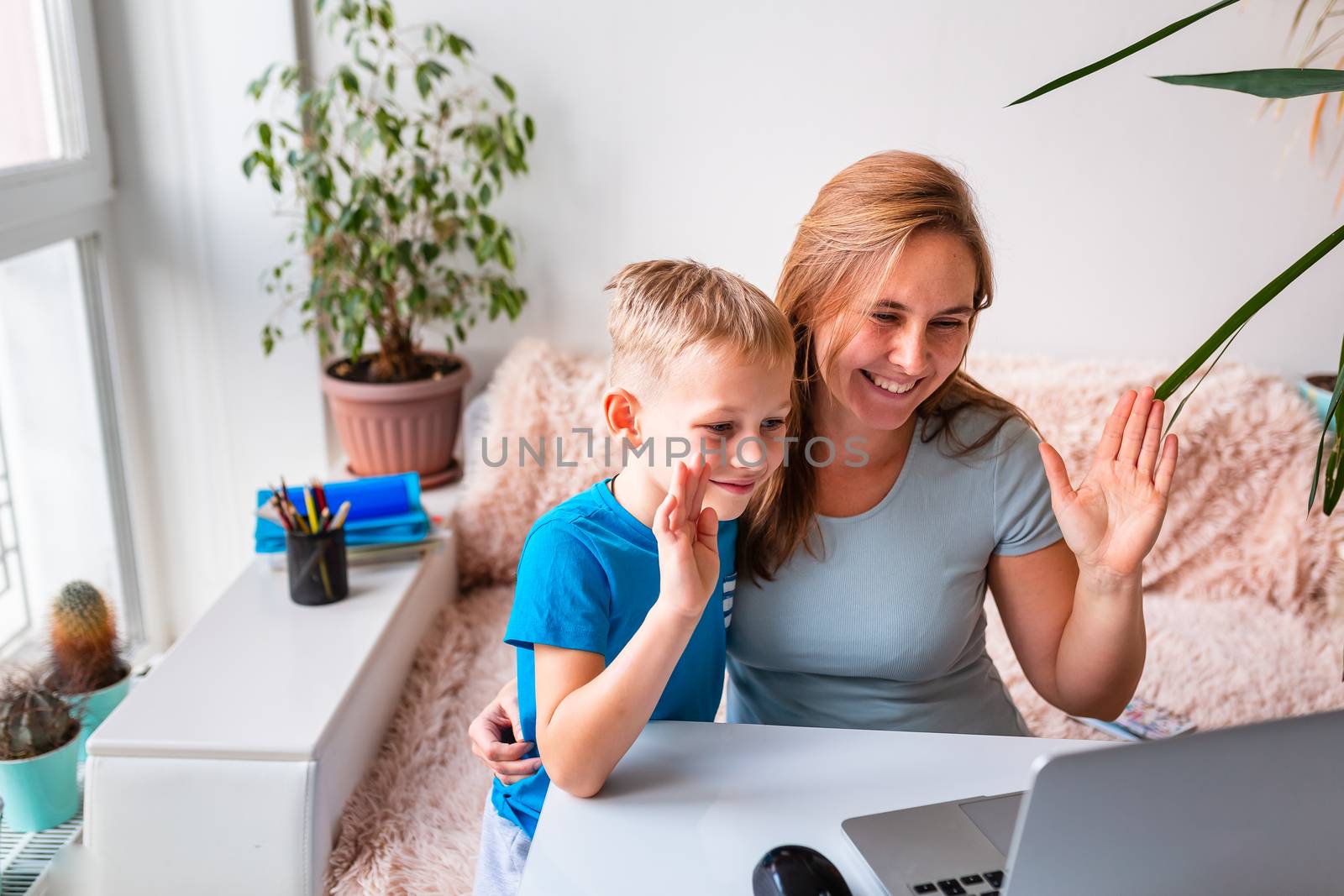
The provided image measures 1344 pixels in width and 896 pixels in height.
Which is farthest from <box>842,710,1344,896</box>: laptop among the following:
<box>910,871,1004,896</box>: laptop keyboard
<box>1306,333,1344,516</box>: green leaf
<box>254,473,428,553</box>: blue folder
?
<box>254,473,428,553</box>: blue folder

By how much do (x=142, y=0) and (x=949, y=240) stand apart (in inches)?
69.5

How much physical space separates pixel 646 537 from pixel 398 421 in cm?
117

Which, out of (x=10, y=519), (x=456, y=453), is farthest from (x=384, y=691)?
(x=10, y=519)

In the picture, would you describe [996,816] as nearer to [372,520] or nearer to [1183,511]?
[372,520]

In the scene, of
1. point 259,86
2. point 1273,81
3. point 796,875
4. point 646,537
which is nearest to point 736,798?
point 796,875

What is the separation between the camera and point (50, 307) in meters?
2.03

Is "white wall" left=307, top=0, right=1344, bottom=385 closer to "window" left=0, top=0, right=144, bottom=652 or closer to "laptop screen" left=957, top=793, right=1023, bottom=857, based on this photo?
"window" left=0, top=0, right=144, bottom=652

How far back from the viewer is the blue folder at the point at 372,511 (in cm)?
180

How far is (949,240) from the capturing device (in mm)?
1084

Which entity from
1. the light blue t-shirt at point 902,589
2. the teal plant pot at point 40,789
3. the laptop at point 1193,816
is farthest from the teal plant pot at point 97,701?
the laptop at point 1193,816

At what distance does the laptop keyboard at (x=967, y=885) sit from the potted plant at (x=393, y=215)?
1.51 meters

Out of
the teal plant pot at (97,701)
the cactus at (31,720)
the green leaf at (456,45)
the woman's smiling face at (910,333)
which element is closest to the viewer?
the woman's smiling face at (910,333)

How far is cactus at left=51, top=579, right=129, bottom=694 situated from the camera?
1.79 meters

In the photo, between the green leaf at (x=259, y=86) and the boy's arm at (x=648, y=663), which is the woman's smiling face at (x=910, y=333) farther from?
the green leaf at (x=259, y=86)
